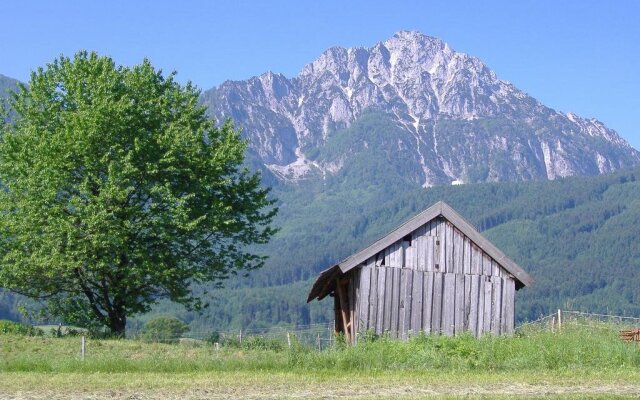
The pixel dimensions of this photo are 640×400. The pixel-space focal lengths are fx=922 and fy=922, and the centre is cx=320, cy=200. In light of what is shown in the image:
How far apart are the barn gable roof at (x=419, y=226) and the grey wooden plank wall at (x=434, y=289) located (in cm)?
33

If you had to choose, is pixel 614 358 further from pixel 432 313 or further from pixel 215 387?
pixel 215 387

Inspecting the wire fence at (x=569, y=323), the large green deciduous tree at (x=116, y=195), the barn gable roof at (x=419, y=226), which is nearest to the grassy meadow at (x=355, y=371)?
the barn gable roof at (x=419, y=226)

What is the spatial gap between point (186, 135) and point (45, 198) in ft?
21.9

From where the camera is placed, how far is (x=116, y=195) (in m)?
38.7

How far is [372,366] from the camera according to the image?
26.2m

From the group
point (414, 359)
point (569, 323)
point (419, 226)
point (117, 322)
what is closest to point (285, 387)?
point (414, 359)

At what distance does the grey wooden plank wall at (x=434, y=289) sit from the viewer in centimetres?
3534

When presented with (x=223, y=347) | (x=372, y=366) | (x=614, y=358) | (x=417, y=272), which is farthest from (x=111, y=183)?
(x=614, y=358)

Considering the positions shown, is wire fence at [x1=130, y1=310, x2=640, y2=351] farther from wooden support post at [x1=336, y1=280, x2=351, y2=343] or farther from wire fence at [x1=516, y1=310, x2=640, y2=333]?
wooden support post at [x1=336, y1=280, x2=351, y2=343]

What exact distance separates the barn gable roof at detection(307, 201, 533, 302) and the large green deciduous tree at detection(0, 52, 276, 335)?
26.3 ft

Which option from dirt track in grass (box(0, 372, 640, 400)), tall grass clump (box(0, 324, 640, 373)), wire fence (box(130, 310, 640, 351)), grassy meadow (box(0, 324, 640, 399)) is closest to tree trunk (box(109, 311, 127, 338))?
wire fence (box(130, 310, 640, 351))

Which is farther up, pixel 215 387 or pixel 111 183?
pixel 111 183

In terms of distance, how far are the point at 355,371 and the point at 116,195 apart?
1710 cm

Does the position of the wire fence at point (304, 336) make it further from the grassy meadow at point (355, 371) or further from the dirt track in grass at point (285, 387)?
the dirt track in grass at point (285, 387)
